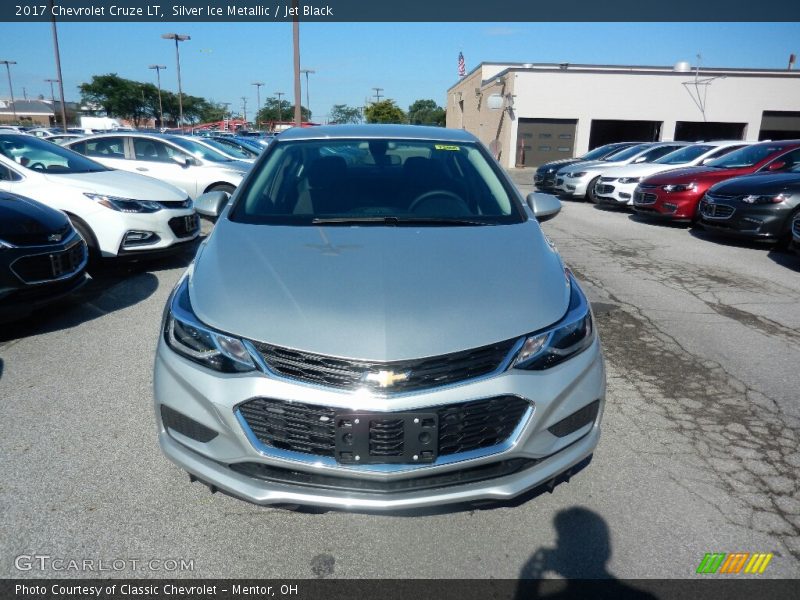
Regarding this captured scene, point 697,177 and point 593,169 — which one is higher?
point 697,177

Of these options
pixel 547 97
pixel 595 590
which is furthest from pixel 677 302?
pixel 547 97

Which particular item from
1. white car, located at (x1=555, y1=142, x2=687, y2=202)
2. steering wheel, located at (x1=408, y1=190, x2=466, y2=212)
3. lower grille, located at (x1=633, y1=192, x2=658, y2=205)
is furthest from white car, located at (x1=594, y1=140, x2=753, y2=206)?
steering wheel, located at (x1=408, y1=190, x2=466, y2=212)

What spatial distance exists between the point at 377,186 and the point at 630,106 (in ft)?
112

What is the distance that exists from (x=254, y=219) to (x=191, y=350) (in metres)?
1.08

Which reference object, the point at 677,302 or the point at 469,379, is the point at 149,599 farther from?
the point at 677,302

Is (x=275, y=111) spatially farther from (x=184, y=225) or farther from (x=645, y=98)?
(x=184, y=225)

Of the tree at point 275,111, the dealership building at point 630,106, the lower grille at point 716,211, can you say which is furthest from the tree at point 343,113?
the lower grille at point 716,211

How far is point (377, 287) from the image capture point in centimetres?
230

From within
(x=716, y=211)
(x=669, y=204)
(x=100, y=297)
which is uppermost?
(x=716, y=211)

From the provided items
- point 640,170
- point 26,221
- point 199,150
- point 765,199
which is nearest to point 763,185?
point 765,199

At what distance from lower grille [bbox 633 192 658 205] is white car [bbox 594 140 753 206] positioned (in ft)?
5.17

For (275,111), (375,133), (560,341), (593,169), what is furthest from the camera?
(275,111)

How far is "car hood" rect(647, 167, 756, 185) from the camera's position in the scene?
1038 cm

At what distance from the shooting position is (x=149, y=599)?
2104 mm
